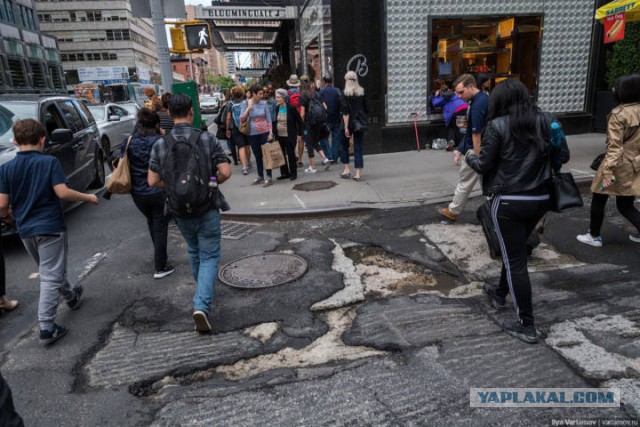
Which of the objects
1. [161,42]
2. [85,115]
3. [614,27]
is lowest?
[85,115]

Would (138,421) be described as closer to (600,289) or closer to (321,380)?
(321,380)

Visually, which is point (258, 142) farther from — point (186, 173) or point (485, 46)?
point (485, 46)

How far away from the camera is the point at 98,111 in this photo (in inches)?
517

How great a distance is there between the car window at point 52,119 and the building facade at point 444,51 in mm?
5959

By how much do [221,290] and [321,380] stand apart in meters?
1.84

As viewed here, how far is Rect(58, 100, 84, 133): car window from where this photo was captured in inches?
310

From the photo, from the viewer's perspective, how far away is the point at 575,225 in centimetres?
574

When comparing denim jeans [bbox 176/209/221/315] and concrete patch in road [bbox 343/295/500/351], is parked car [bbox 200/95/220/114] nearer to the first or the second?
denim jeans [bbox 176/209/221/315]

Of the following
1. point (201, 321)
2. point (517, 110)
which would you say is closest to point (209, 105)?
point (201, 321)

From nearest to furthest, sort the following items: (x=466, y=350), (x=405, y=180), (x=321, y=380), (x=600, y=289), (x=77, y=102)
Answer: (x=321, y=380), (x=466, y=350), (x=600, y=289), (x=405, y=180), (x=77, y=102)

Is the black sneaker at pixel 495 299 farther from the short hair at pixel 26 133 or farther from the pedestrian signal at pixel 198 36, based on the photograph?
the pedestrian signal at pixel 198 36

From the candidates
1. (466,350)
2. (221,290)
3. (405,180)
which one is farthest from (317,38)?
(466,350)

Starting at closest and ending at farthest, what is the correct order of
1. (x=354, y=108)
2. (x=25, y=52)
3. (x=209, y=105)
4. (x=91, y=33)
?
(x=354, y=108) → (x=209, y=105) → (x=25, y=52) → (x=91, y=33)

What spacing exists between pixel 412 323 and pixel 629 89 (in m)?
3.16
